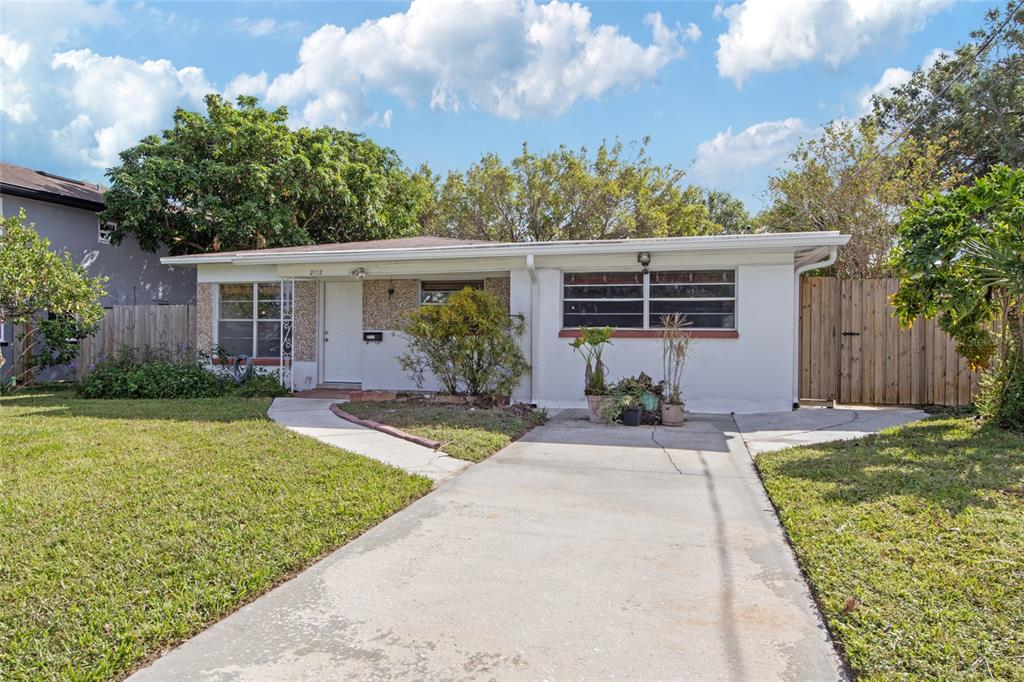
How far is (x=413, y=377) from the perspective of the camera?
11.4 meters

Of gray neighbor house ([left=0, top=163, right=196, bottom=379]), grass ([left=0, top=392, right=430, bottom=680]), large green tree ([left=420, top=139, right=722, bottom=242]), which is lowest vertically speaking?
grass ([left=0, top=392, right=430, bottom=680])

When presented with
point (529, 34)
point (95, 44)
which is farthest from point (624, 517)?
point (95, 44)

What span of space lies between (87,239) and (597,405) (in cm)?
1478

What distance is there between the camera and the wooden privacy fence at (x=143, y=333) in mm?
13195

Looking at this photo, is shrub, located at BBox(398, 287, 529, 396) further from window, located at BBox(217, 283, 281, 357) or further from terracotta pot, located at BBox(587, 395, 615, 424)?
window, located at BBox(217, 283, 281, 357)

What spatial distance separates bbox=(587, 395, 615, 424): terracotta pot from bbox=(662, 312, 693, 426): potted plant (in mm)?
796

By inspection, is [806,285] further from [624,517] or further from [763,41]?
[624,517]

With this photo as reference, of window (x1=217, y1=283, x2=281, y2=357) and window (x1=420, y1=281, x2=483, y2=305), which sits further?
window (x1=217, y1=283, x2=281, y2=357)

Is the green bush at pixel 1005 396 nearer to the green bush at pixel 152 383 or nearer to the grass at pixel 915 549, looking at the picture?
the grass at pixel 915 549

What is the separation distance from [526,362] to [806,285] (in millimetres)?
4830

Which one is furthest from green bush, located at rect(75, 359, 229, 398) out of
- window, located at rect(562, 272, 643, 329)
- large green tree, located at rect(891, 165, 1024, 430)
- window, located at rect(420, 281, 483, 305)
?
large green tree, located at rect(891, 165, 1024, 430)

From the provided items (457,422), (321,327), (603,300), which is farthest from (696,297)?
(321,327)

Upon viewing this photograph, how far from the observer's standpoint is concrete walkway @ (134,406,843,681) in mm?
2562

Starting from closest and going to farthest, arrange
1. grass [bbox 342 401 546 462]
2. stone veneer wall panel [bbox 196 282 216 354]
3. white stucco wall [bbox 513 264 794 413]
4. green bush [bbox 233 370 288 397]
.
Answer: grass [bbox 342 401 546 462]
white stucco wall [bbox 513 264 794 413]
green bush [bbox 233 370 288 397]
stone veneer wall panel [bbox 196 282 216 354]
